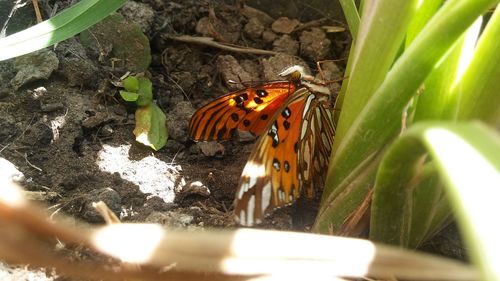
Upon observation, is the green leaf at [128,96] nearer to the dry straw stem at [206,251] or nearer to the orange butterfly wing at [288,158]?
the orange butterfly wing at [288,158]

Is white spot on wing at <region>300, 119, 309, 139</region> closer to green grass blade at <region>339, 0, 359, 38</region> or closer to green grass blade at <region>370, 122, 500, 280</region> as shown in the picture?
green grass blade at <region>339, 0, 359, 38</region>

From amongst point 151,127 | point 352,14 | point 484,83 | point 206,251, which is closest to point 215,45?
point 151,127

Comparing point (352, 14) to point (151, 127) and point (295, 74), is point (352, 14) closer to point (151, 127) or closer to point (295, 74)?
point (295, 74)

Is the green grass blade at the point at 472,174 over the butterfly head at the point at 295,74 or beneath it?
beneath

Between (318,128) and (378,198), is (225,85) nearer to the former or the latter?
(318,128)

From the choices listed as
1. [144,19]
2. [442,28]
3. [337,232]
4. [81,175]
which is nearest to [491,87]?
[442,28]

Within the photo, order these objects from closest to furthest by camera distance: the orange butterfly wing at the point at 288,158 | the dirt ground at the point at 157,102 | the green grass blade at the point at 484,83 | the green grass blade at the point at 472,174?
the green grass blade at the point at 472,174, the green grass blade at the point at 484,83, the orange butterfly wing at the point at 288,158, the dirt ground at the point at 157,102

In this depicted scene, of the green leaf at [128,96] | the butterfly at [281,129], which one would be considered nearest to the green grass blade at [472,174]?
the butterfly at [281,129]
